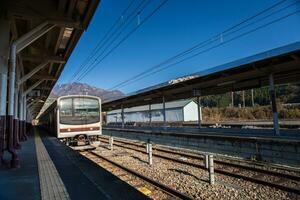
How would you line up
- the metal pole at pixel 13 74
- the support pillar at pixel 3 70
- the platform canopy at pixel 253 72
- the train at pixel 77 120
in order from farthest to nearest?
the train at pixel 77 120 < the platform canopy at pixel 253 72 < the support pillar at pixel 3 70 < the metal pole at pixel 13 74

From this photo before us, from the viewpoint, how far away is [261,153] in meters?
10.6

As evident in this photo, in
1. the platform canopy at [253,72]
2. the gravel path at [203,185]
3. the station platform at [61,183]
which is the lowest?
the gravel path at [203,185]

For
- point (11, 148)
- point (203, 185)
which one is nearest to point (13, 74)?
point (11, 148)

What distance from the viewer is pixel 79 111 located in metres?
15.1

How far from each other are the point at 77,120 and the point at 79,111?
49 cm

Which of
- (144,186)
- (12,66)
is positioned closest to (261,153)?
(144,186)

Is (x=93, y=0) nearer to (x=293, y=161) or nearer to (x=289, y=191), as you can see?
(x=289, y=191)

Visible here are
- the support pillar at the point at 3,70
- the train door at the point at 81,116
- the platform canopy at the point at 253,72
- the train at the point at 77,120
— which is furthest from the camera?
the train door at the point at 81,116

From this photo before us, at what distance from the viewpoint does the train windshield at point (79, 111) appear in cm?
1485

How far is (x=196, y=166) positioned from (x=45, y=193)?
619 cm

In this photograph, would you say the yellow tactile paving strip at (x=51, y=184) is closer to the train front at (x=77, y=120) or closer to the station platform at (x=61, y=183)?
the station platform at (x=61, y=183)

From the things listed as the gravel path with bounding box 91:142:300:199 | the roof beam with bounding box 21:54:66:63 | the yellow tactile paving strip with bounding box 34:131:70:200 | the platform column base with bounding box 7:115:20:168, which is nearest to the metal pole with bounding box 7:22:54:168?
the platform column base with bounding box 7:115:20:168

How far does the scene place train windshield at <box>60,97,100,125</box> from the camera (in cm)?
1485

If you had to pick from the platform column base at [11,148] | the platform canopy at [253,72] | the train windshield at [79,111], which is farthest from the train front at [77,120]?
the platform column base at [11,148]
